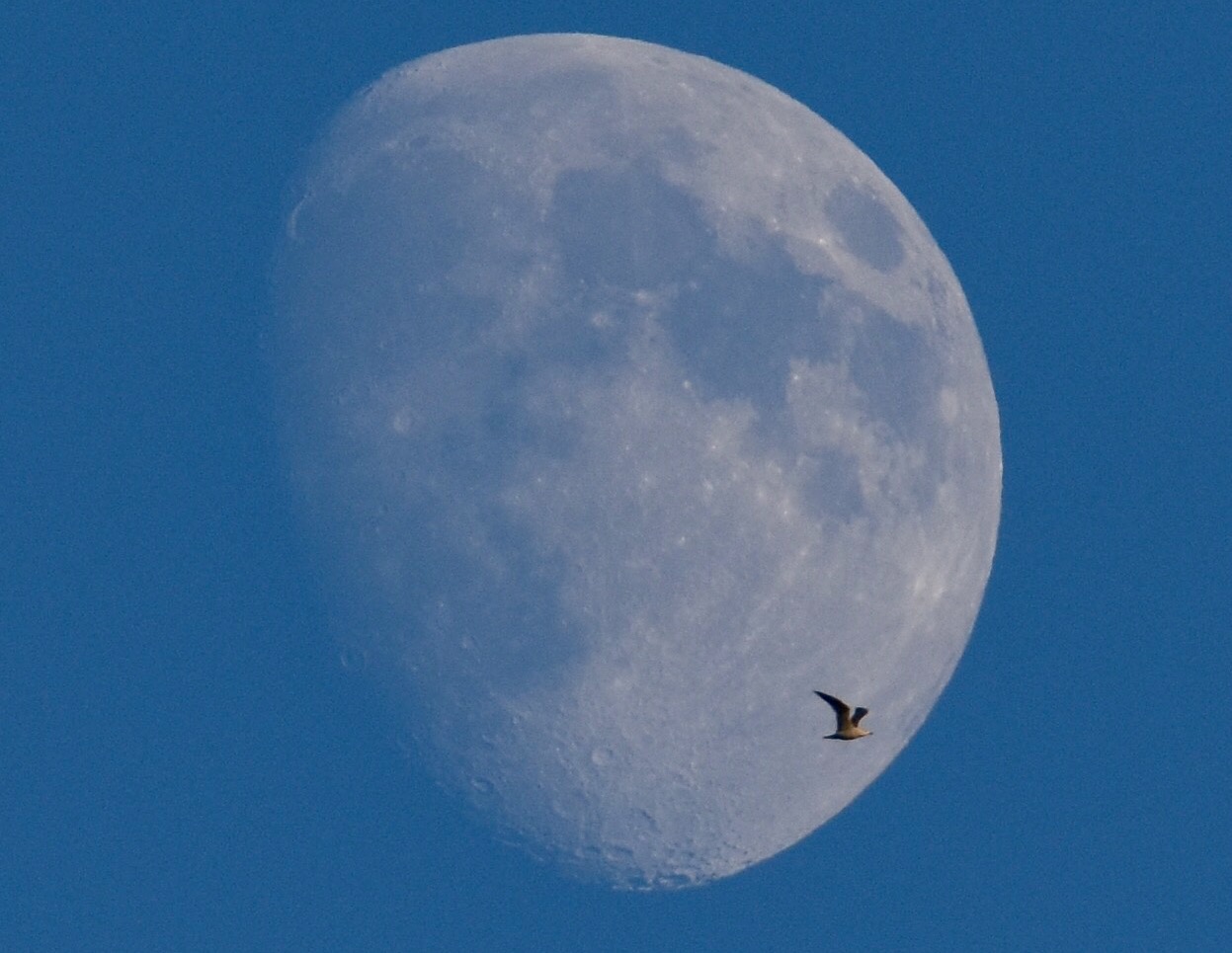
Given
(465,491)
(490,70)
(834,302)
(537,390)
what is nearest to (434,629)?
(465,491)

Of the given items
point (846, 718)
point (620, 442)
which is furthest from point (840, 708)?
point (620, 442)

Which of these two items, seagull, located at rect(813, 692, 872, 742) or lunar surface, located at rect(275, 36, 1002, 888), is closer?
lunar surface, located at rect(275, 36, 1002, 888)

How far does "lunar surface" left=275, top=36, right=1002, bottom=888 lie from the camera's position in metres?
14.2

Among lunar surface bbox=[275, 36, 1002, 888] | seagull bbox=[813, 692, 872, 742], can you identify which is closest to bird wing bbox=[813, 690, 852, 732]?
seagull bbox=[813, 692, 872, 742]

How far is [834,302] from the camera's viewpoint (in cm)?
1523

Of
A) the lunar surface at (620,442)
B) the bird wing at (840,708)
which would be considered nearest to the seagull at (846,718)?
the bird wing at (840,708)

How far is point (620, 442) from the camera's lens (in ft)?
46.3

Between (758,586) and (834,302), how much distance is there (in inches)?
125

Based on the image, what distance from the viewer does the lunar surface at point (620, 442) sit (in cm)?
1418

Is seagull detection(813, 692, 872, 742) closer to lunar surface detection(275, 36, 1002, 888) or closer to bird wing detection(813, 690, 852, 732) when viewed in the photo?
bird wing detection(813, 690, 852, 732)

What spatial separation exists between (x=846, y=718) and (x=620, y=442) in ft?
12.7

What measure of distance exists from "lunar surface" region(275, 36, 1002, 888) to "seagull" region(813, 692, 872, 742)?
0.84 feet

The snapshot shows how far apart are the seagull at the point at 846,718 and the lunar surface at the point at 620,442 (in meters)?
0.25

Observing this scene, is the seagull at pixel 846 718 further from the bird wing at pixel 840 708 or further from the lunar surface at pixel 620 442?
the lunar surface at pixel 620 442
